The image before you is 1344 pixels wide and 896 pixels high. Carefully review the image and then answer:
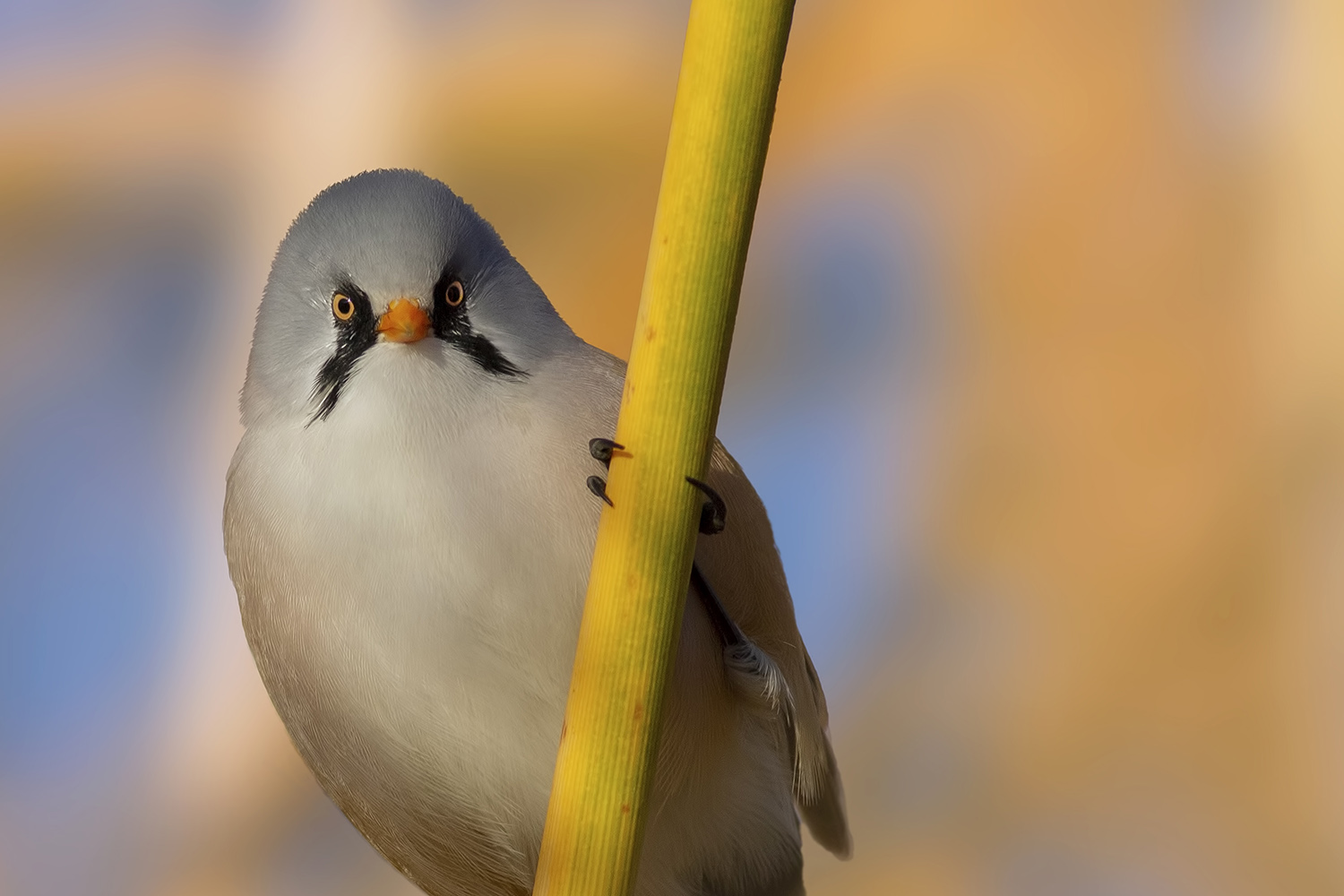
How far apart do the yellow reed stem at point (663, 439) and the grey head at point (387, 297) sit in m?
0.40

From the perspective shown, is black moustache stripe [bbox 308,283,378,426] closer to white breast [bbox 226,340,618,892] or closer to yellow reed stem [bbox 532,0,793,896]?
white breast [bbox 226,340,618,892]

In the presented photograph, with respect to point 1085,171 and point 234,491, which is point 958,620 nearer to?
point 1085,171

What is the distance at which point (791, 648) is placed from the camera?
4.54 ft

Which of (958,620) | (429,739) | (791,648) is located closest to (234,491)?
(429,739)

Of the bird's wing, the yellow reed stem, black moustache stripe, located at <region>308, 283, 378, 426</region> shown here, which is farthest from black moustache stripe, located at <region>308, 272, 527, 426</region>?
the yellow reed stem

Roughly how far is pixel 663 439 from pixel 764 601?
67 cm

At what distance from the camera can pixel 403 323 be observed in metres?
1.04

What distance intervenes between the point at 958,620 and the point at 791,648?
5.87 ft

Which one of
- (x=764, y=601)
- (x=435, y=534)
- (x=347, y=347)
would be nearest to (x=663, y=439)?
(x=435, y=534)

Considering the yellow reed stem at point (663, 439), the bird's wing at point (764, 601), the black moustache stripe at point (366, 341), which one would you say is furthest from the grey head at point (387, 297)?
the yellow reed stem at point (663, 439)

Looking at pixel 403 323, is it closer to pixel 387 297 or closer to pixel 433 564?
pixel 387 297

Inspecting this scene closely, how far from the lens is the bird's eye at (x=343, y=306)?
109 centimetres

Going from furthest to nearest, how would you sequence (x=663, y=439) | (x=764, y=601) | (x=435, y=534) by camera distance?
(x=764, y=601) → (x=435, y=534) → (x=663, y=439)

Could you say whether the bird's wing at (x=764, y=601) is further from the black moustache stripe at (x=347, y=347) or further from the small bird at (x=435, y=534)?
the black moustache stripe at (x=347, y=347)
